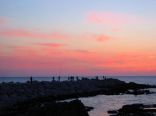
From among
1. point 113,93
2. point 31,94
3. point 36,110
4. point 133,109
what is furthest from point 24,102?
point 113,93

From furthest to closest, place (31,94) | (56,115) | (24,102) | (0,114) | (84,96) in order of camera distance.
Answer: (84,96) < (31,94) < (24,102) < (0,114) < (56,115)

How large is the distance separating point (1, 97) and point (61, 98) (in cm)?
1082

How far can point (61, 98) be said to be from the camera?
2058 inches

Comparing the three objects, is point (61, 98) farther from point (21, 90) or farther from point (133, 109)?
point (133, 109)

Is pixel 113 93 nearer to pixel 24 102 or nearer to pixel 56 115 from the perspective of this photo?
pixel 24 102

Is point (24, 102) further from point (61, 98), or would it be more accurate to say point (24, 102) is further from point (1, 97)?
point (61, 98)

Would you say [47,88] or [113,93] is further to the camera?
[113,93]

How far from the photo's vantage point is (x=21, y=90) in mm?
52188

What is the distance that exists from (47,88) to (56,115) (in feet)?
128

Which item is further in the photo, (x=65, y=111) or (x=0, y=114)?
(x=0, y=114)

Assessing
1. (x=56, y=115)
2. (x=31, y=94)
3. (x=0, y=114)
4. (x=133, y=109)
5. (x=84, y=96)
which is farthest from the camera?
(x=84, y=96)

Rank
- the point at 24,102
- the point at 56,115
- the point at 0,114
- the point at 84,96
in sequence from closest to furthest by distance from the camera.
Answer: the point at 56,115
the point at 0,114
the point at 24,102
the point at 84,96

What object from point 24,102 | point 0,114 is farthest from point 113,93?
point 0,114

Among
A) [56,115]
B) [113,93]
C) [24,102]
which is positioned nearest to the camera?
[56,115]
